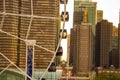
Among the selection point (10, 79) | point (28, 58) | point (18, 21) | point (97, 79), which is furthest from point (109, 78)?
point (28, 58)

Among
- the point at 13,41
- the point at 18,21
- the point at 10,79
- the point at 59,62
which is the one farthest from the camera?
the point at 59,62

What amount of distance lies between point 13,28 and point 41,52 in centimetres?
563

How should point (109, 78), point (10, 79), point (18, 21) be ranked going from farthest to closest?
point (109, 78) < point (18, 21) < point (10, 79)

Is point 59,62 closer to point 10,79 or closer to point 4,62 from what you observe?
point 4,62

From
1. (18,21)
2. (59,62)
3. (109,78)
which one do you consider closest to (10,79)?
(18,21)

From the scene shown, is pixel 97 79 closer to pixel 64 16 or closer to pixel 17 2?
pixel 17 2

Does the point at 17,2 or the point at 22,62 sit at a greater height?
the point at 17,2

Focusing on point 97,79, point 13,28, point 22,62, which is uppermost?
point 13,28

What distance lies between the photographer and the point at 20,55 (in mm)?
88750

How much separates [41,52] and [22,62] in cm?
905

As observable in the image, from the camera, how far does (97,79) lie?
127m

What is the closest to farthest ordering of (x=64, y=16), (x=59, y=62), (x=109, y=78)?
(x=64, y=16) < (x=109, y=78) < (x=59, y=62)

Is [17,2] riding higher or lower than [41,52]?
higher

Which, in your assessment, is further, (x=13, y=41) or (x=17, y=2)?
(x=13, y=41)
